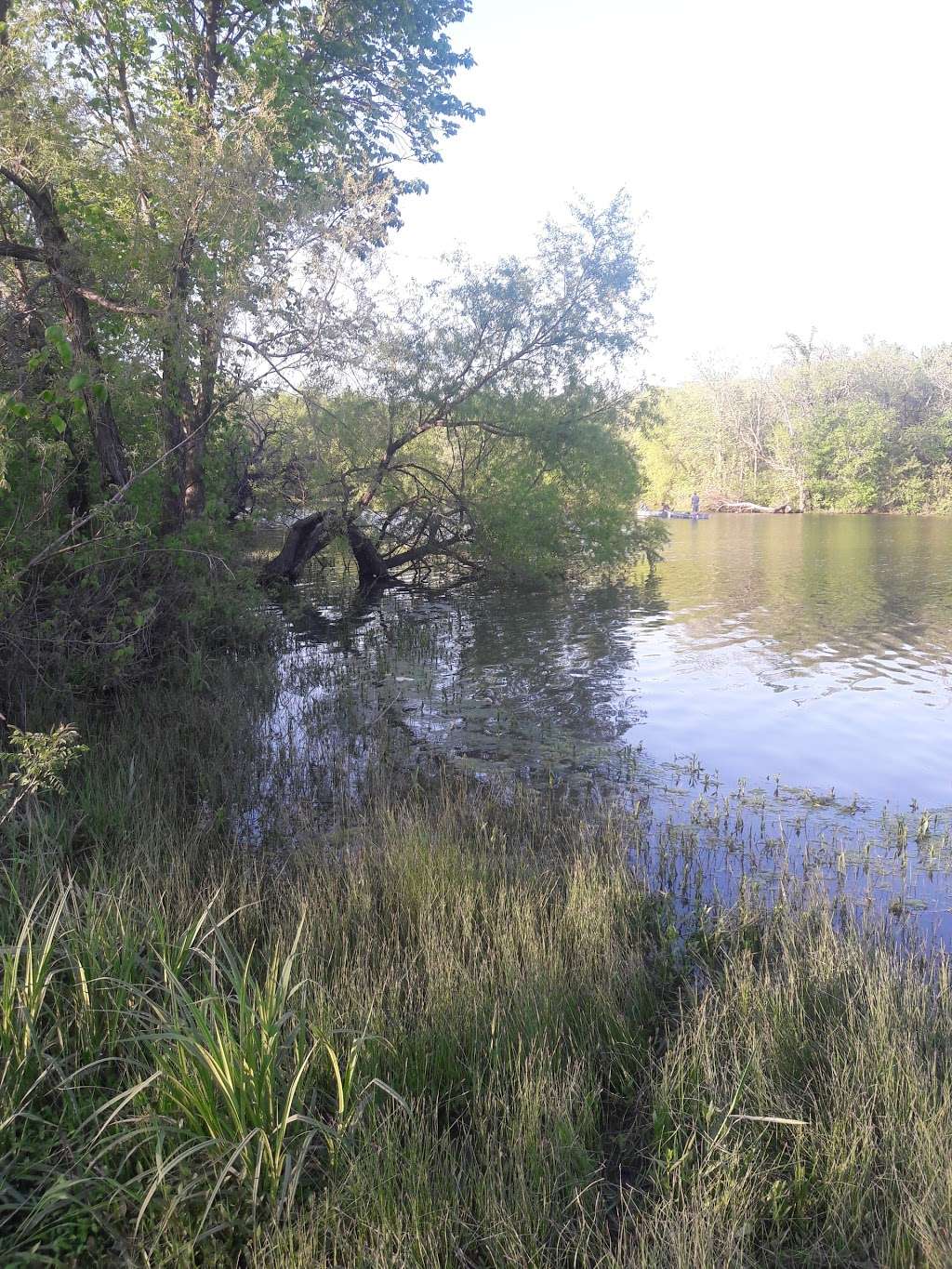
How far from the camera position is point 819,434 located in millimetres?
64500

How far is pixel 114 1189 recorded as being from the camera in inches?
106

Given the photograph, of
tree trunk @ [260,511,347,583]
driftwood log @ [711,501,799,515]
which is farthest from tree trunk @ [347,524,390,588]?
driftwood log @ [711,501,799,515]

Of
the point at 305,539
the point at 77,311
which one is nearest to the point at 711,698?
the point at 77,311

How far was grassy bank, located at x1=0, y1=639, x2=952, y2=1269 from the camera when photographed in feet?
8.68

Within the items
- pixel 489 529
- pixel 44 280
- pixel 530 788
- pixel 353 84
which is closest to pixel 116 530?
pixel 44 280

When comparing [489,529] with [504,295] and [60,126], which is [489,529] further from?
[60,126]

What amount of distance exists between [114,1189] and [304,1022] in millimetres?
801

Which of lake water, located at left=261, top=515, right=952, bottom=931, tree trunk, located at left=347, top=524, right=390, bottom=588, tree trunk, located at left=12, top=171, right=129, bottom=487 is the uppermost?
tree trunk, located at left=12, top=171, right=129, bottom=487

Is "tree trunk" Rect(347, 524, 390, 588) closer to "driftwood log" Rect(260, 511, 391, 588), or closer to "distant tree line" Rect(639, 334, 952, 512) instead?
"driftwood log" Rect(260, 511, 391, 588)

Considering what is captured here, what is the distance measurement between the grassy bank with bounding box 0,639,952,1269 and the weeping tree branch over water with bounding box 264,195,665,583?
44.0ft

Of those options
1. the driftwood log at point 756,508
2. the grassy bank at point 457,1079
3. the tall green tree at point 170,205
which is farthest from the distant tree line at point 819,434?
the grassy bank at point 457,1079

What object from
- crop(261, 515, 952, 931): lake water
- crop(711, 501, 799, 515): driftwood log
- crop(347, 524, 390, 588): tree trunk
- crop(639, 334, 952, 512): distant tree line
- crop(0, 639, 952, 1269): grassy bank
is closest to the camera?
crop(0, 639, 952, 1269): grassy bank

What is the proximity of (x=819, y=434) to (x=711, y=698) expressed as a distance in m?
59.7

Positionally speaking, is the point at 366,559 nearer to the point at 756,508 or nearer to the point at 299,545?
the point at 299,545
